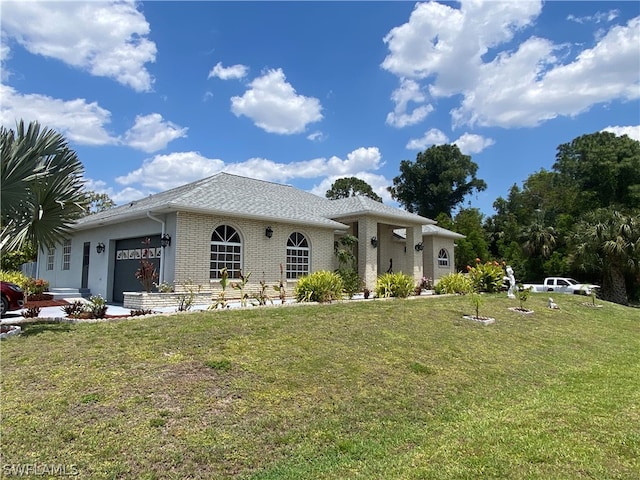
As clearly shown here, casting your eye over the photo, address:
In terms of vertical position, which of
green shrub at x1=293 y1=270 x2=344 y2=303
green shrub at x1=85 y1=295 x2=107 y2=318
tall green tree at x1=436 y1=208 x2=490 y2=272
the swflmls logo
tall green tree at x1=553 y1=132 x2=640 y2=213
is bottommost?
the swflmls logo

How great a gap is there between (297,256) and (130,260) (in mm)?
6799

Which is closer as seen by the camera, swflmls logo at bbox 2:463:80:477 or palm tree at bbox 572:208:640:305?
swflmls logo at bbox 2:463:80:477

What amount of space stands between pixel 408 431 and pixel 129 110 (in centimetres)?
1498

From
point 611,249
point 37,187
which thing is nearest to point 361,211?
point 37,187

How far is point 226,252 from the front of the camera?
15680 millimetres

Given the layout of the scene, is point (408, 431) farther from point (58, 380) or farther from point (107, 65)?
point (107, 65)


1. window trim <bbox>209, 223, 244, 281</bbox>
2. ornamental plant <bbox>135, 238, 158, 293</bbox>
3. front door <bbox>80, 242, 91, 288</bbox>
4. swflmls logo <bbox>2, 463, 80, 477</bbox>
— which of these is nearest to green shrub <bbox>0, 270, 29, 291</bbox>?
front door <bbox>80, 242, 91, 288</bbox>

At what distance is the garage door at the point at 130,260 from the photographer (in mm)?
15719

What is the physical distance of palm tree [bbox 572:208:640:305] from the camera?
94.8 ft

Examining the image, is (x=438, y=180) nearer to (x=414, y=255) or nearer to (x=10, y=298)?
(x=414, y=255)

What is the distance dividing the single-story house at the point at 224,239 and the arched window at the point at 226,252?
4 cm

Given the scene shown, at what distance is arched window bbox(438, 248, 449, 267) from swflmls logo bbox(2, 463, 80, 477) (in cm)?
2406

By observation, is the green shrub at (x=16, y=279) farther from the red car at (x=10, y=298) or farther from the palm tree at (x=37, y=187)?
the palm tree at (x=37, y=187)

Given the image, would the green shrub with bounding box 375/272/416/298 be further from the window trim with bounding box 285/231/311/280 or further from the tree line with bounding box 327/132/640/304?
the tree line with bounding box 327/132/640/304
